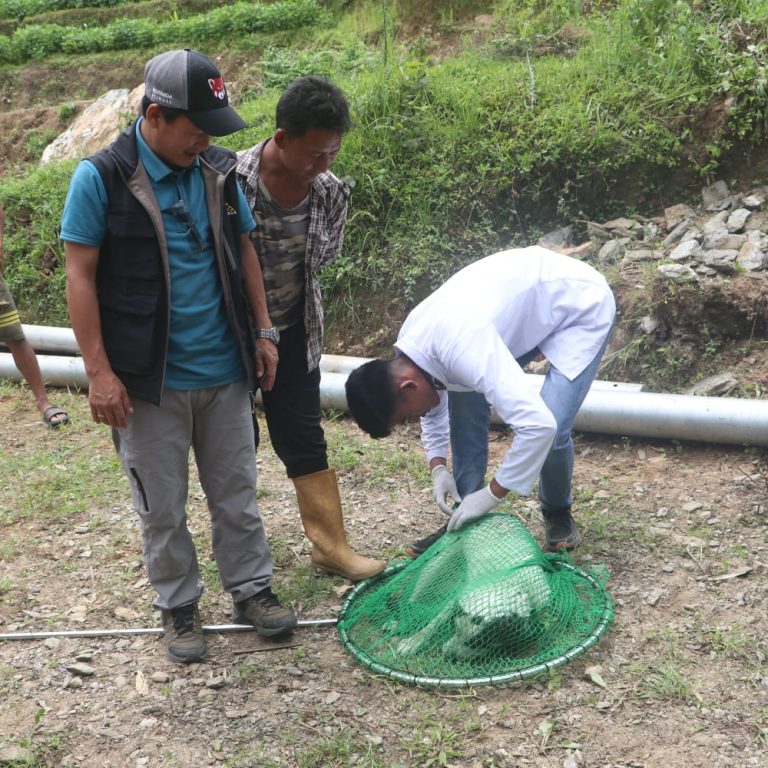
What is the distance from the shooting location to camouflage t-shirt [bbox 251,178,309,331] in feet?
11.4

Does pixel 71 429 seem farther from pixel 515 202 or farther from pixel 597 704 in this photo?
pixel 597 704

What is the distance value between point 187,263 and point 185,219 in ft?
0.47

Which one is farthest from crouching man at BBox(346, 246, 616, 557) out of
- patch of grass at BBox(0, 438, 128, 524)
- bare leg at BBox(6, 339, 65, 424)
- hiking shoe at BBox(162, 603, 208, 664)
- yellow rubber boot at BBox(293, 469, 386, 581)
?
bare leg at BBox(6, 339, 65, 424)

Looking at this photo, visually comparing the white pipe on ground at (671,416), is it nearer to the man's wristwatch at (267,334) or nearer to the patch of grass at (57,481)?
the man's wristwatch at (267,334)

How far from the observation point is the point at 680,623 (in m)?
3.39

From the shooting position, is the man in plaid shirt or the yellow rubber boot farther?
the yellow rubber boot

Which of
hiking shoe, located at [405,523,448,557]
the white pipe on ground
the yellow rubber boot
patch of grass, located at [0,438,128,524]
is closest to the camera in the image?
the yellow rubber boot

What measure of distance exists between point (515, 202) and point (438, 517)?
288cm

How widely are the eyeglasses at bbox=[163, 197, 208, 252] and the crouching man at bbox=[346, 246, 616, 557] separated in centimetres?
69

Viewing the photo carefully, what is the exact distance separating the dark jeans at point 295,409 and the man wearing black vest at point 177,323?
0.95 ft

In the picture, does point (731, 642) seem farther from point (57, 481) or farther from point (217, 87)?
point (57, 481)

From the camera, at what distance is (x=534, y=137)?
21.1ft

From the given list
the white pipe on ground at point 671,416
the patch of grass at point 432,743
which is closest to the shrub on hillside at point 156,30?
the white pipe on ground at point 671,416

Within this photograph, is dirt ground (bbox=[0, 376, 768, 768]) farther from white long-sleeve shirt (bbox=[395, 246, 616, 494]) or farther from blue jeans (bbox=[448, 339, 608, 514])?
white long-sleeve shirt (bbox=[395, 246, 616, 494])
